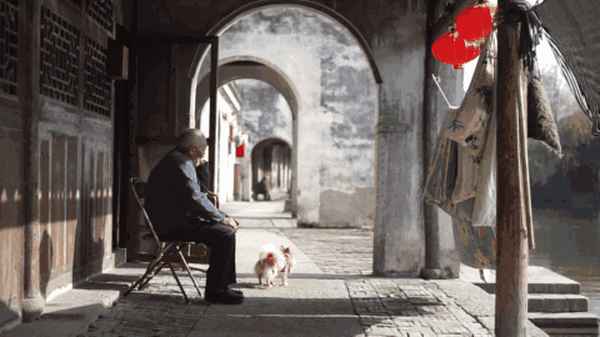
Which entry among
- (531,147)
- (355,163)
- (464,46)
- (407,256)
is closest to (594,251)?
(355,163)

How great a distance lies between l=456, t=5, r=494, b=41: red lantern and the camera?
6.40 m

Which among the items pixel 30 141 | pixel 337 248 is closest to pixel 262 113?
pixel 337 248

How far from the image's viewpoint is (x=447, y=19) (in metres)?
7.96

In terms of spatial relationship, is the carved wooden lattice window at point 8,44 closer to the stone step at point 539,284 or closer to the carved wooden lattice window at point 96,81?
the carved wooden lattice window at point 96,81

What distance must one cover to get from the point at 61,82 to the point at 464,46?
3.65 m

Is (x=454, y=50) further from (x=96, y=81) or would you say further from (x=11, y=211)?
(x=11, y=211)

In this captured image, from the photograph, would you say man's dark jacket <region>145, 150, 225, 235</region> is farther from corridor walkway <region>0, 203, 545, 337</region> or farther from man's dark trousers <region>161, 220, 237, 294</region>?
corridor walkway <region>0, 203, 545, 337</region>

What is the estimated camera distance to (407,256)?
28.6 ft

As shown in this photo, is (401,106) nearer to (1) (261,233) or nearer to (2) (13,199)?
(2) (13,199)

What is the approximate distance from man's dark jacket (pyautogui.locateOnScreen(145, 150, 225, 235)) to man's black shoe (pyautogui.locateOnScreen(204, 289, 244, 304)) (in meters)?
0.65

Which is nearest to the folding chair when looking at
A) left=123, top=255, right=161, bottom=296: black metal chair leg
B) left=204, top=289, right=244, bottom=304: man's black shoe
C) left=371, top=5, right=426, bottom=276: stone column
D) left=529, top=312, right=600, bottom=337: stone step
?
left=123, top=255, right=161, bottom=296: black metal chair leg

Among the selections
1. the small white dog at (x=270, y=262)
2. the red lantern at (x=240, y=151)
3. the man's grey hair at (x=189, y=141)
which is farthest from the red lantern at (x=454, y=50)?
the red lantern at (x=240, y=151)

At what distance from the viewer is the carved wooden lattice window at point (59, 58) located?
6250 millimetres

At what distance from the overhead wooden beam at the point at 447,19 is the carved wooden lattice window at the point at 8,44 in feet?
12.4
